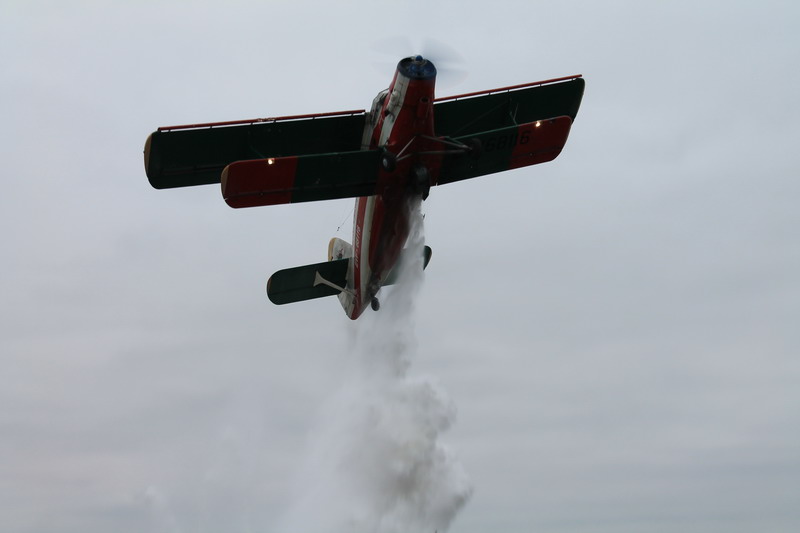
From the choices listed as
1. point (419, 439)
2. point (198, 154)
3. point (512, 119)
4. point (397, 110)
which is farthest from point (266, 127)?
point (419, 439)

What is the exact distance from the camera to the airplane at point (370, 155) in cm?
2280

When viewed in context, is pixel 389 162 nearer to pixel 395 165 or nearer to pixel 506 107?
pixel 395 165

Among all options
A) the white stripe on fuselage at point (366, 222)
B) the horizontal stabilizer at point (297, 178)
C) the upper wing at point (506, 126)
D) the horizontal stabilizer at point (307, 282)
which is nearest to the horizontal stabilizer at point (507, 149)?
the upper wing at point (506, 126)

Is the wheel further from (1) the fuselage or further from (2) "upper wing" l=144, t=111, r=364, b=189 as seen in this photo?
(2) "upper wing" l=144, t=111, r=364, b=189

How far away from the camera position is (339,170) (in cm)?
2316

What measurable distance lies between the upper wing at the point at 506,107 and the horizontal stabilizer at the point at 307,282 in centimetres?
442

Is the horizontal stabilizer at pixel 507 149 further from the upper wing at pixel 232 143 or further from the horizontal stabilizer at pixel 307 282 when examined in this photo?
the horizontal stabilizer at pixel 307 282

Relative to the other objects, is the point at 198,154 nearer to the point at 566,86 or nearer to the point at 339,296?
the point at 339,296

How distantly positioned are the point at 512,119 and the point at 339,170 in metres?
5.55

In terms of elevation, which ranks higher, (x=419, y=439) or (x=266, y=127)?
(x=266, y=127)

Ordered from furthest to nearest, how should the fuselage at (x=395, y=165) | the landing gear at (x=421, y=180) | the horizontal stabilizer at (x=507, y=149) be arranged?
the horizontal stabilizer at (x=507, y=149) → the landing gear at (x=421, y=180) → the fuselage at (x=395, y=165)

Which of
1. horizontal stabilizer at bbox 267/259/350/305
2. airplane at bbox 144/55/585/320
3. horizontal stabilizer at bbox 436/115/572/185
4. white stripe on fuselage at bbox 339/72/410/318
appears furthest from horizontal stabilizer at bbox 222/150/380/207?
horizontal stabilizer at bbox 267/259/350/305

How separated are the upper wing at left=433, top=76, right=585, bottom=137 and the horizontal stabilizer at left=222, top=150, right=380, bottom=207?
142 inches

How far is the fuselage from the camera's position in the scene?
2227 cm
